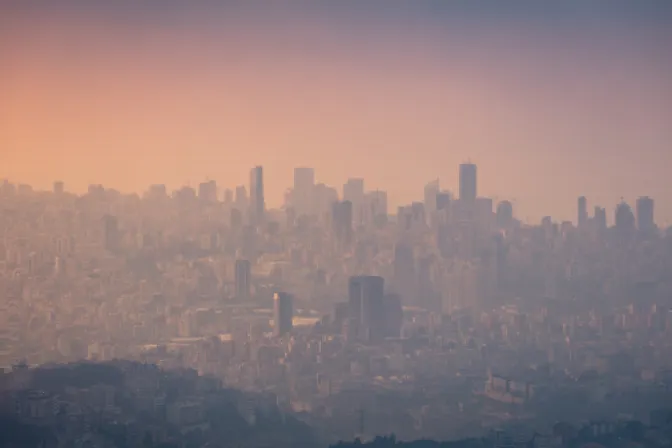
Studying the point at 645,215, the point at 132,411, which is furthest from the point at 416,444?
the point at 645,215

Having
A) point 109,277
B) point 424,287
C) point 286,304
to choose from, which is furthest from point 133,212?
point 424,287

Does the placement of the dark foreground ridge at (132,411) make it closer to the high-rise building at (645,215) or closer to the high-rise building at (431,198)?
the high-rise building at (431,198)

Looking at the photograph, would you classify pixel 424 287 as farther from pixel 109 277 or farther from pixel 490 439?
pixel 109 277

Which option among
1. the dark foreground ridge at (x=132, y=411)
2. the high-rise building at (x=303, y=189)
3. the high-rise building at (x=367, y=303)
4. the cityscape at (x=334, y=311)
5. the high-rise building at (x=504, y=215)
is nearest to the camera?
the dark foreground ridge at (x=132, y=411)

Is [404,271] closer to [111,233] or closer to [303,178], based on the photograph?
[303,178]

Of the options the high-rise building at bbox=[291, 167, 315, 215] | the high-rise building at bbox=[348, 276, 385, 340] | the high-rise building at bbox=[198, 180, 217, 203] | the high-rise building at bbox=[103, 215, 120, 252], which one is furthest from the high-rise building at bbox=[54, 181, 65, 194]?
the high-rise building at bbox=[348, 276, 385, 340]

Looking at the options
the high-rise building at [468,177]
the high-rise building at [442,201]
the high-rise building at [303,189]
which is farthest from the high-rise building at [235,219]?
the high-rise building at [468,177]

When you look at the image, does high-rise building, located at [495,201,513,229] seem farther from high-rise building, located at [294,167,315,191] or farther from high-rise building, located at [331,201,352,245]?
high-rise building, located at [294,167,315,191]
